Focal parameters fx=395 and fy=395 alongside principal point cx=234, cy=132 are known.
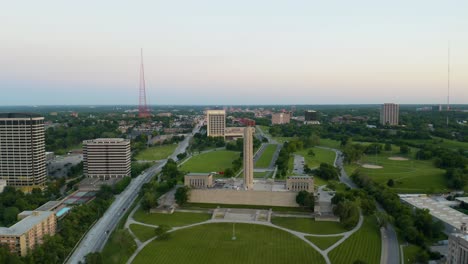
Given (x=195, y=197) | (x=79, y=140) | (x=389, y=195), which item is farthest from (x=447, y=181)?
(x=79, y=140)

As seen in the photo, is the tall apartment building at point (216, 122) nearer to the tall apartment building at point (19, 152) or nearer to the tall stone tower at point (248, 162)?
the tall apartment building at point (19, 152)

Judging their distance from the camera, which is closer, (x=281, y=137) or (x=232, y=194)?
(x=232, y=194)

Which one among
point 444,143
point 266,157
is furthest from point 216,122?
point 444,143

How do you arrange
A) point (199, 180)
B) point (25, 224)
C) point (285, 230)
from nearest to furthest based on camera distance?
point (25, 224) < point (285, 230) < point (199, 180)

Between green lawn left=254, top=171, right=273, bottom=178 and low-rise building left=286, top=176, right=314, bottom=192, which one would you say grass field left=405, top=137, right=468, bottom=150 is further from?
low-rise building left=286, top=176, right=314, bottom=192

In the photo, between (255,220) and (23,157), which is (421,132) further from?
(23,157)

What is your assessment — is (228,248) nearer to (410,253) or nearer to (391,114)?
(410,253)

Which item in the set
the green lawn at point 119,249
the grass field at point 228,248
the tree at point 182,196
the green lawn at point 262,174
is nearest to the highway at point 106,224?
the green lawn at point 119,249

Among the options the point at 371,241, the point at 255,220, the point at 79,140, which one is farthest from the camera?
the point at 79,140
